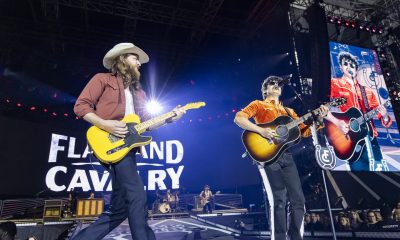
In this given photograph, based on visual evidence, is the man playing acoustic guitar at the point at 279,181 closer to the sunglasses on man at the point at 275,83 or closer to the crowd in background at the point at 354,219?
the sunglasses on man at the point at 275,83

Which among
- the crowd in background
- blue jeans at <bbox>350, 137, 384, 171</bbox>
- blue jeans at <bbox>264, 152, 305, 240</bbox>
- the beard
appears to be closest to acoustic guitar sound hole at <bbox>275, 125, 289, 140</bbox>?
blue jeans at <bbox>264, 152, 305, 240</bbox>

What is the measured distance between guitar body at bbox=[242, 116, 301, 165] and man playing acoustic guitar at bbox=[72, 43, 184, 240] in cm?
114

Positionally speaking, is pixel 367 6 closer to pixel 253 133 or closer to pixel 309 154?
pixel 309 154

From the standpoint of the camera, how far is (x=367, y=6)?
13.0m

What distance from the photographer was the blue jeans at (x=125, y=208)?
7.44 ft

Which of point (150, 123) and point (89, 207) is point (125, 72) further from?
point (89, 207)

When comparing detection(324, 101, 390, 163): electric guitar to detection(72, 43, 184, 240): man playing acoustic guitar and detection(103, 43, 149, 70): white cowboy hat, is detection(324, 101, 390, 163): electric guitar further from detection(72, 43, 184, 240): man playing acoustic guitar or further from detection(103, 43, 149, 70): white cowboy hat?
detection(103, 43, 149, 70): white cowboy hat

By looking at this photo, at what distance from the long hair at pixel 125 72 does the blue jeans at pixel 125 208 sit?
820 mm

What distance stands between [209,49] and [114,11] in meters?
4.22

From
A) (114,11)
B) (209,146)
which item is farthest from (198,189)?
(114,11)

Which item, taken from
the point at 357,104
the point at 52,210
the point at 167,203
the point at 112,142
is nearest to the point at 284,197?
the point at 112,142

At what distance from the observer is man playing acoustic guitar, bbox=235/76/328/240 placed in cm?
306

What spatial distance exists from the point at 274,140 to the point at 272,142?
0.11ft

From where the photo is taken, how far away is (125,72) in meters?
2.85
